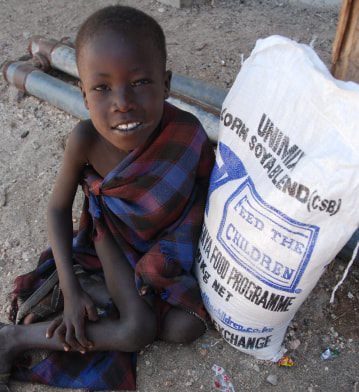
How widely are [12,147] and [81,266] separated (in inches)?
40.0

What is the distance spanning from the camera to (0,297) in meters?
1.57

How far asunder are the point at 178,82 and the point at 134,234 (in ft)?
4.02

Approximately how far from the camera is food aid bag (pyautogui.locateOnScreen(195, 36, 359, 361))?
988mm

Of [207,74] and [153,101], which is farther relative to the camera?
[207,74]

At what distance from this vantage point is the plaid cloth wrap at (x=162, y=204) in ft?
4.33

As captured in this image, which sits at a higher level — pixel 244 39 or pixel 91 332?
pixel 244 39

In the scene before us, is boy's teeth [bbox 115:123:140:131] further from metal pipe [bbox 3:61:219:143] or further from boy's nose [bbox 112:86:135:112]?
metal pipe [bbox 3:61:219:143]

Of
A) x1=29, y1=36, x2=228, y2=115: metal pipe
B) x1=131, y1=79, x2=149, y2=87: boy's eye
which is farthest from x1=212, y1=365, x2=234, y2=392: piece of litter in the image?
x1=29, y1=36, x2=228, y2=115: metal pipe

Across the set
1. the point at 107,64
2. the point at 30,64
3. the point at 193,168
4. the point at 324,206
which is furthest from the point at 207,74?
the point at 324,206

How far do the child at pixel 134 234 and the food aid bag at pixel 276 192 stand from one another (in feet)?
0.32

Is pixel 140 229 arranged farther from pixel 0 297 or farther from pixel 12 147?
pixel 12 147

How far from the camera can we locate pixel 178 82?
92.9 inches

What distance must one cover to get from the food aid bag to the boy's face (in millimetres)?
277

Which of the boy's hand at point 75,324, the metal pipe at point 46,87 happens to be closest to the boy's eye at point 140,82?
the boy's hand at point 75,324
